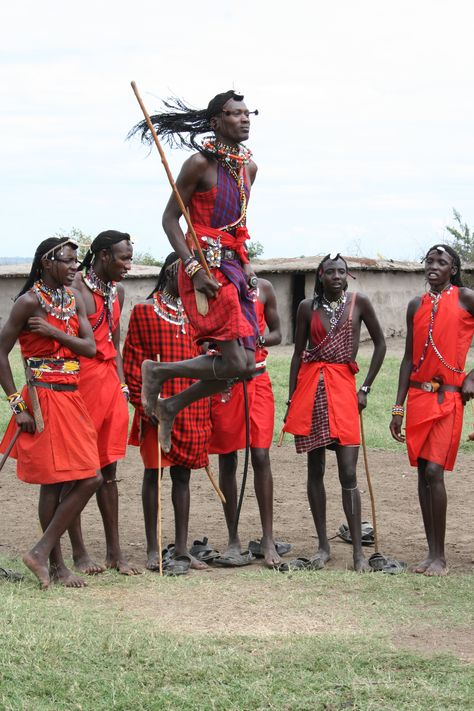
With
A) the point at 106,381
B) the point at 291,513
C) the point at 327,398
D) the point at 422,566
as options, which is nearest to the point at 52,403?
the point at 106,381

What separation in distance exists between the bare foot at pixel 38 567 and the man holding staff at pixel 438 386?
2446 mm

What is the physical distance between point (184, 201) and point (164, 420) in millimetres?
1336

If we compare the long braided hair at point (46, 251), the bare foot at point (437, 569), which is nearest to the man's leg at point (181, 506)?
the bare foot at point (437, 569)

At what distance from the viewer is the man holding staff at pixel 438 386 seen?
696 cm

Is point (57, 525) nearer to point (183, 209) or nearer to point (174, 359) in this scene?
point (174, 359)

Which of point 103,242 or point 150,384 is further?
point 103,242

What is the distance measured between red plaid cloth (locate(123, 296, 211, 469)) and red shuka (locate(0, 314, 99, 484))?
32.6 inches

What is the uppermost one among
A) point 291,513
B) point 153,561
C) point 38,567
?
point 38,567

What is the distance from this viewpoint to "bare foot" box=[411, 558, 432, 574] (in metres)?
6.96

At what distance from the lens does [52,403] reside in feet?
21.1

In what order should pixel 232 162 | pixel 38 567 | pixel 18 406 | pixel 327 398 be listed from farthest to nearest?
1. pixel 327 398
2. pixel 18 406
3. pixel 38 567
4. pixel 232 162

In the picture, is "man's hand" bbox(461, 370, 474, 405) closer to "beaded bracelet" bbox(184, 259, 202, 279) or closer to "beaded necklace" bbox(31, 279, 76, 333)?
"beaded bracelet" bbox(184, 259, 202, 279)

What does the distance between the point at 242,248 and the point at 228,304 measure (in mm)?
407

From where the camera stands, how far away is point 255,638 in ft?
17.1
